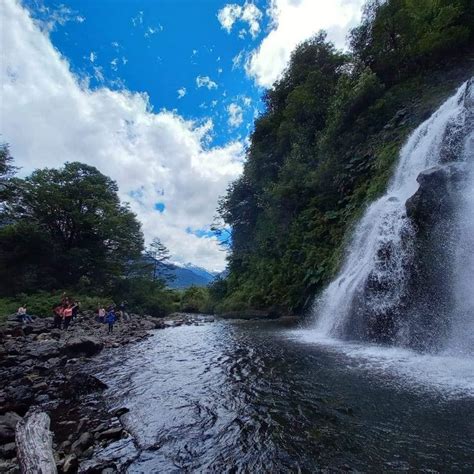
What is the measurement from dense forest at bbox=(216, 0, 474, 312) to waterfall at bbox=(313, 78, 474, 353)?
14.0ft

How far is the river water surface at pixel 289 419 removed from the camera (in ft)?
14.5

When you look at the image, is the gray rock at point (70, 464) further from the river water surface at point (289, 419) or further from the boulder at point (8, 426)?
the boulder at point (8, 426)

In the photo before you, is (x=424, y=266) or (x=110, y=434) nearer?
(x=110, y=434)

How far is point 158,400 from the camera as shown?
7.15 m

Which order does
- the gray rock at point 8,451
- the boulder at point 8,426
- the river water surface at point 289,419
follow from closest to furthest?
1. the river water surface at point 289,419
2. the gray rock at point 8,451
3. the boulder at point 8,426

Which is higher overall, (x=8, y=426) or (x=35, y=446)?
(x=35, y=446)

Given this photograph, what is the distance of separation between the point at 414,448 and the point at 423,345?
306 inches

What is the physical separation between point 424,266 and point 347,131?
704 inches

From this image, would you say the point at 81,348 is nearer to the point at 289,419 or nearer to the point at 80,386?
the point at 80,386

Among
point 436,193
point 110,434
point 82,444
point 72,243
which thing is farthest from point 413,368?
point 72,243

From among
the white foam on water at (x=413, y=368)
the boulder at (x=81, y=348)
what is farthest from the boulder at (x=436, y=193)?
the boulder at (x=81, y=348)

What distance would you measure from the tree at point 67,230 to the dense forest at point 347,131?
50.0 ft

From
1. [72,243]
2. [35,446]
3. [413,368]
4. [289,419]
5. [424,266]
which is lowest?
[35,446]

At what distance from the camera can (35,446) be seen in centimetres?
436
